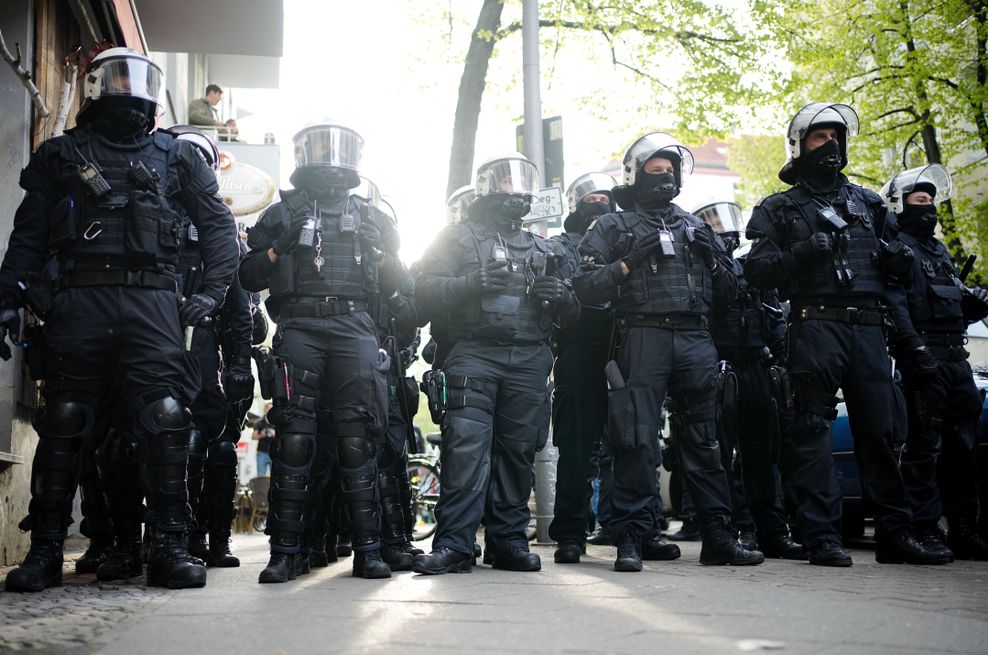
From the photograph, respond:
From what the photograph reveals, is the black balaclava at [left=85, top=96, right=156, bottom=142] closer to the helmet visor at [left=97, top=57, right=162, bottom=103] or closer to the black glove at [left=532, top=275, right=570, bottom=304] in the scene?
the helmet visor at [left=97, top=57, right=162, bottom=103]

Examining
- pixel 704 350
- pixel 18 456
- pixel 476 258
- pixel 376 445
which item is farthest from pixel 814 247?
pixel 18 456

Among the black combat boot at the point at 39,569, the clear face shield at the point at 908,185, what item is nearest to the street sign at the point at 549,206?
the clear face shield at the point at 908,185

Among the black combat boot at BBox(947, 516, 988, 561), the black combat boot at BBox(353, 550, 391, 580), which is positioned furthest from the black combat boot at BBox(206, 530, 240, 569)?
the black combat boot at BBox(947, 516, 988, 561)

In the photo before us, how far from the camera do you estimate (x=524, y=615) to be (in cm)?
411

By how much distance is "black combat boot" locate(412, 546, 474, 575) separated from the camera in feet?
18.9

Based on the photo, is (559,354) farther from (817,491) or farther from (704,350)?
(817,491)

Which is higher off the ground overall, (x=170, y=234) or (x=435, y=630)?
(x=170, y=234)

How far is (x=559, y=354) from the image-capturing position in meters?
7.24

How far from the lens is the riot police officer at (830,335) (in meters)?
6.34

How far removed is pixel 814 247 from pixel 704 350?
2.70 feet

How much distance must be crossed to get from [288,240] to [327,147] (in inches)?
22.1

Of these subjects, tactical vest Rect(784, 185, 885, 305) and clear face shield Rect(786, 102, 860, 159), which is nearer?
tactical vest Rect(784, 185, 885, 305)

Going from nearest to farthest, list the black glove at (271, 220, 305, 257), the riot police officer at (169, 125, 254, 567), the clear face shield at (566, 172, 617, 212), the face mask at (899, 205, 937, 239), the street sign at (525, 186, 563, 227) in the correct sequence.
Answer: the black glove at (271, 220, 305, 257)
the riot police officer at (169, 125, 254, 567)
the face mask at (899, 205, 937, 239)
the clear face shield at (566, 172, 617, 212)
the street sign at (525, 186, 563, 227)

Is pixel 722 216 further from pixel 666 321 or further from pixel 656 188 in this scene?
pixel 666 321
